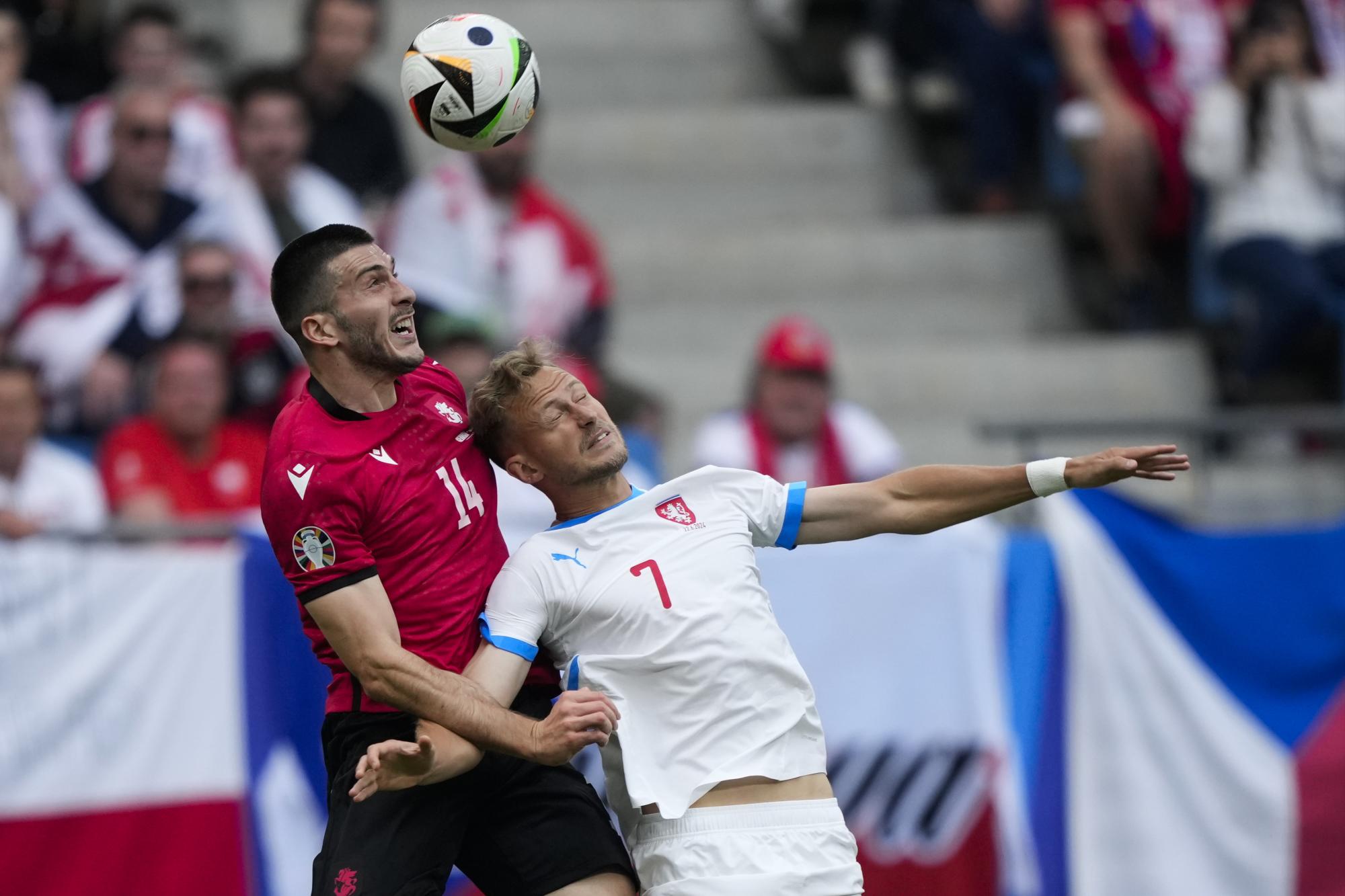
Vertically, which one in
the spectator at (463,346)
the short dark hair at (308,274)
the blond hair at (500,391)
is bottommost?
the spectator at (463,346)

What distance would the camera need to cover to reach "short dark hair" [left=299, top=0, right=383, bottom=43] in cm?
970

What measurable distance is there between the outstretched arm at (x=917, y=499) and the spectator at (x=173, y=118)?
16.1 ft

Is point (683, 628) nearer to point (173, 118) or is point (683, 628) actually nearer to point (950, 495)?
point (950, 495)

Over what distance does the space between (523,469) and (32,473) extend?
336 cm

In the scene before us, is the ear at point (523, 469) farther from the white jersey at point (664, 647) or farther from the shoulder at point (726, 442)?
the shoulder at point (726, 442)

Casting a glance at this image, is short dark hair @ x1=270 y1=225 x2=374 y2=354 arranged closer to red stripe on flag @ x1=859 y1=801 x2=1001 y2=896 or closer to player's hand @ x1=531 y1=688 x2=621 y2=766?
player's hand @ x1=531 y1=688 x2=621 y2=766

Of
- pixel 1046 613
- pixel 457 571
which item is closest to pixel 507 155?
pixel 1046 613

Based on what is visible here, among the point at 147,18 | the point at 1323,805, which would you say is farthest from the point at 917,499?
the point at 147,18

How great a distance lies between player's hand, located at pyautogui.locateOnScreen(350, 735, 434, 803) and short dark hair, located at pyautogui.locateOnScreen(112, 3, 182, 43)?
20.4 feet

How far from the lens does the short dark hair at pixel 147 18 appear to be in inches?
385

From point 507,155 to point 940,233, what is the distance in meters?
3.48

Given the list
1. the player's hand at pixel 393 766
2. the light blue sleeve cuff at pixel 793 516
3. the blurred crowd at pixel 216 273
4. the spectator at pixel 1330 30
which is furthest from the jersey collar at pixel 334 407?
the spectator at pixel 1330 30

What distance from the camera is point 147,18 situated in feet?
32.1

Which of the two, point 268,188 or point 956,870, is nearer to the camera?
point 956,870
